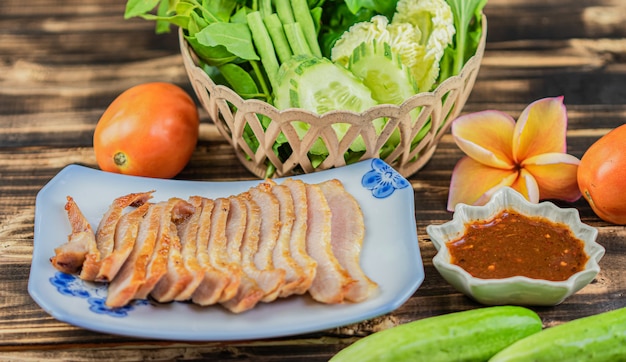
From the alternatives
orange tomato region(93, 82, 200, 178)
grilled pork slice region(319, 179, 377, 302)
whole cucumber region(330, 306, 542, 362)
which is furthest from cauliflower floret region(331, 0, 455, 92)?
whole cucumber region(330, 306, 542, 362)

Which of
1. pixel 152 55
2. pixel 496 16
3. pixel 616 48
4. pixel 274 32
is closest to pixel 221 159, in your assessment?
pixel 274 32

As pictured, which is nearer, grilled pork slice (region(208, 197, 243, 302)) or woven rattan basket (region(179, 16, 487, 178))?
grilled pork slice (region(208, 197, 243, 302))

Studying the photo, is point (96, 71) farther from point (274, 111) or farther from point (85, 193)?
point (274, 111)

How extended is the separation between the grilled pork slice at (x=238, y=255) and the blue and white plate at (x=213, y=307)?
0.05 meters

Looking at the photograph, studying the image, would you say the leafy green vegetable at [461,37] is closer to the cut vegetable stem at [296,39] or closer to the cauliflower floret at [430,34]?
the cauliflower floret at [430,34]

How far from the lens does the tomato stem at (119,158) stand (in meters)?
3.10

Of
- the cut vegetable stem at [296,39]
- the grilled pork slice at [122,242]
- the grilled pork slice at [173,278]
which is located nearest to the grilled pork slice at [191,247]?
the grilled pork slice at [173,278]

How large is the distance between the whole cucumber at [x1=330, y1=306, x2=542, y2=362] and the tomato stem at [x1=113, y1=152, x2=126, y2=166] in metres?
1.30

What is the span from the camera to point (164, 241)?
2543 mm

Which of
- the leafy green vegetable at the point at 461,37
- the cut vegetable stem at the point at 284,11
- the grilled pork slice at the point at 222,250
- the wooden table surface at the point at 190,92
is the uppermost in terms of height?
the cut vegetable stem at the point at 284,11

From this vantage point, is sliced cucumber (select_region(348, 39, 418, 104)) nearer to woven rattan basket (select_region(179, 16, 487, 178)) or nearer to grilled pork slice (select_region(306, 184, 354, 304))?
woven rattan basket (select_region(179, 16, 487, 178))

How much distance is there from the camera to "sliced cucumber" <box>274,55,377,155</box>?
2873 mm

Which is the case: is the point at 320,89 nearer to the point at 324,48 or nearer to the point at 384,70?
the point at 384,70

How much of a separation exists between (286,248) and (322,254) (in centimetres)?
12
